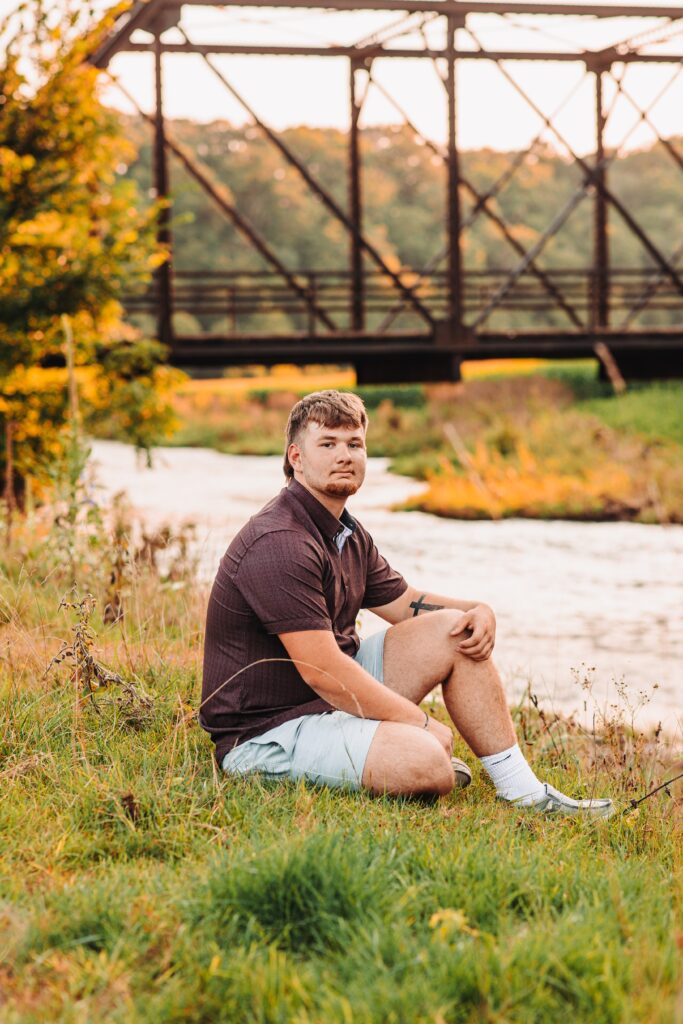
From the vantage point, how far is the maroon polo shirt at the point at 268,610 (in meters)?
3.42

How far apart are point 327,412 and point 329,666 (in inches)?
28.1

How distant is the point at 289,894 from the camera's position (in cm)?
254

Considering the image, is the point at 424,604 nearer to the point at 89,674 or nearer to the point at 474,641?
the point at 474,641

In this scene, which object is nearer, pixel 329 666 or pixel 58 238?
pixel 329 666

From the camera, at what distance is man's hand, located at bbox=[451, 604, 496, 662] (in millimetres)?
3660

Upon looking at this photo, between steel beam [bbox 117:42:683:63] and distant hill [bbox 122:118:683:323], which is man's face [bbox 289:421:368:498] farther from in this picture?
distant hill [bbox 122:118:683:323]

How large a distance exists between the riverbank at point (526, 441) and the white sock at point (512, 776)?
4.33 meters

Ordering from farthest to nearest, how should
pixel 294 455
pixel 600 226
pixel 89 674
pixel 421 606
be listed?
pixel 600 226, pixel 421 606, pixel 89 674, pixel 294 455

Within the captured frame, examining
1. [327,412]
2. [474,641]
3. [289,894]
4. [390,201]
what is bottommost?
[289,894]

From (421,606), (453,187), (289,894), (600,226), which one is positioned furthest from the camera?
(600,226)

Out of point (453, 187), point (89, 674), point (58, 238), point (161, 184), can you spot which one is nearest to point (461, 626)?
point (89, 674)

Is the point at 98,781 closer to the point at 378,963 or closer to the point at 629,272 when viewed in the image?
the point at 378,963

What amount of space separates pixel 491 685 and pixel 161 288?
10.1 meters

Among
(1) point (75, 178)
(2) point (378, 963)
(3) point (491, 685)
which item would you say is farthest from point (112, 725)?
(1) point (75, 178)
